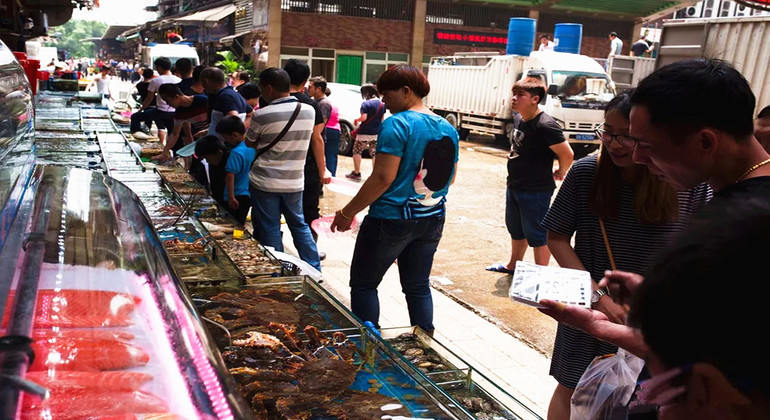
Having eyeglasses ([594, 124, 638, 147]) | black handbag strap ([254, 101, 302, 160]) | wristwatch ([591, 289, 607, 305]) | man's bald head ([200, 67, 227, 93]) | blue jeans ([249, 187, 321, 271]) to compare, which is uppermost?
eyeglasses ([594, 124, 638, 147])

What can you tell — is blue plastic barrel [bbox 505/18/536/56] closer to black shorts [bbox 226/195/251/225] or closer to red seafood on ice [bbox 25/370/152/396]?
black shorts [bbox 226/195/251/225]

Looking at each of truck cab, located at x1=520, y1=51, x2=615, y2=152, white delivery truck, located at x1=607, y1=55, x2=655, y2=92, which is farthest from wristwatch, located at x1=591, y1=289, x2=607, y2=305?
white delivery truck, located at x1=607, y1=55, x2=655, y2=92

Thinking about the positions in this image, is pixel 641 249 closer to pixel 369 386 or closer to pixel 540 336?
pixel 369 386

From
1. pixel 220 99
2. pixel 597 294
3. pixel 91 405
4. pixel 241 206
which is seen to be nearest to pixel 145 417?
pixel 91 405

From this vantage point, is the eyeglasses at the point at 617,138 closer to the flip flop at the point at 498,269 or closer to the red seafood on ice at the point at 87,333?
the red seafood on ice at the point at 87,333

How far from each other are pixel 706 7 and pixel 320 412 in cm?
3214

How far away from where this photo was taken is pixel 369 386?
84.7 inches

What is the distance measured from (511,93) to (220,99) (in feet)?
28.0

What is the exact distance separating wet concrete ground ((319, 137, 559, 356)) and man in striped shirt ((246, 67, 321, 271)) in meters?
1.59

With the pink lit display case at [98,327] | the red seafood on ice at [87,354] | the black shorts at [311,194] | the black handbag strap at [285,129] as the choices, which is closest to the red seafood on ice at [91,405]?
the pink lit display case at [98,327]

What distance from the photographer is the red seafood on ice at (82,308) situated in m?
1.63

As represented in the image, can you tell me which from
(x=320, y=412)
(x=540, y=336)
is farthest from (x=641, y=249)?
(x=540, y=336)

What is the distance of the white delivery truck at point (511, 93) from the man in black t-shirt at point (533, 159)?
7.49m

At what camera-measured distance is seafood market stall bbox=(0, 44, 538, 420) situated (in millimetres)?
1360
